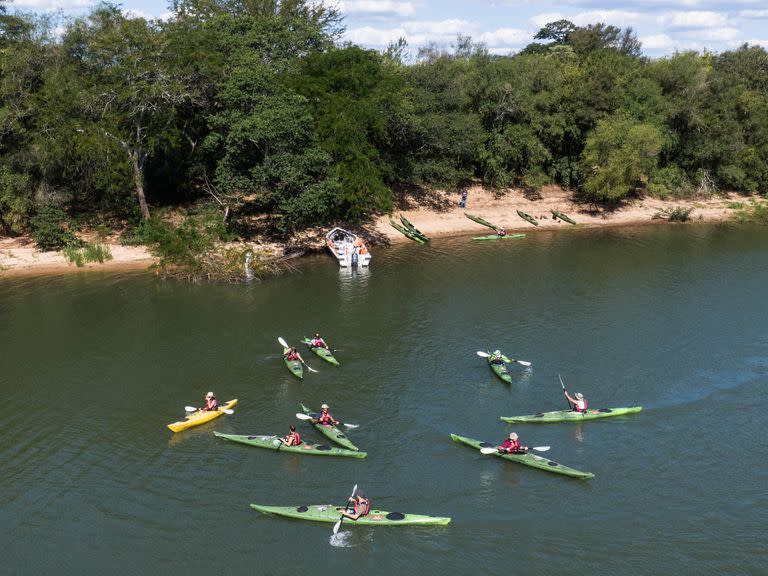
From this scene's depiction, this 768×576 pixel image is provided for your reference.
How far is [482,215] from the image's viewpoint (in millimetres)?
74812

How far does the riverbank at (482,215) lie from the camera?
6022 centimetres

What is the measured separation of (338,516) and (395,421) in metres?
7.74

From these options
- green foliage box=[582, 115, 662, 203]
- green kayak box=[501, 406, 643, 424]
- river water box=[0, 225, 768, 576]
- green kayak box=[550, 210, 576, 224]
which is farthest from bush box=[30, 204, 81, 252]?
green foliage box=[582, 115, 662, 203]

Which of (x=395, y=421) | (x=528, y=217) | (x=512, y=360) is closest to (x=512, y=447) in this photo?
(x=395, y=421)

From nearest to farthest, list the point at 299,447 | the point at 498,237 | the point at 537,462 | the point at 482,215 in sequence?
the point at 537,462, the point at 299,447, the point at 498,237, the point at 482,215

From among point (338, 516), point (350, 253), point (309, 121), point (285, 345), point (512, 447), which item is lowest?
point (338, 516)

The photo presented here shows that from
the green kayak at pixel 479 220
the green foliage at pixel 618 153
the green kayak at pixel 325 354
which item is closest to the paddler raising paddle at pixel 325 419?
the green kayak at pixel 325 354

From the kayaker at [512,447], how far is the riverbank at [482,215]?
111 feet

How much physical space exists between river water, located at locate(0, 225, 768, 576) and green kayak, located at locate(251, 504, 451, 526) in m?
0.39

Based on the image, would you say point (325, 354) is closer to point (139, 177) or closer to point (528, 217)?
point (139, 177)

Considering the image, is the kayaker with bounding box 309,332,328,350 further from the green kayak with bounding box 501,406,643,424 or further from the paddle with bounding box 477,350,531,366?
the green kayak with bounding box 501,406,643,424

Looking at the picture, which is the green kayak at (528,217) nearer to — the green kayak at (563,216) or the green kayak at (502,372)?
the green kayak at (563,216)

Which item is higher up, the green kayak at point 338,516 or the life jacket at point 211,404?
the life jacket at point 211,404

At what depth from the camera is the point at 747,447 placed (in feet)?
104
